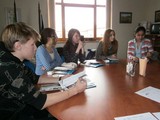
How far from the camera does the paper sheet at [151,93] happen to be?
1.13m

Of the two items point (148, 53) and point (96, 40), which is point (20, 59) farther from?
point (96, 40)

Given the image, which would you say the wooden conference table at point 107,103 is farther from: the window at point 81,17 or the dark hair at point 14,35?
the window at point 81,17

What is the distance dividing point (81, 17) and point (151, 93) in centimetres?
402

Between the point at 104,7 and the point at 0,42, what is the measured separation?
14.4ft

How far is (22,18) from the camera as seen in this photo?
14.0 feet

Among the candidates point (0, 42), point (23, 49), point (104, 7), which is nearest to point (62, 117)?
point (23, 49)

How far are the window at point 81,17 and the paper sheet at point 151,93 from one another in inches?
149

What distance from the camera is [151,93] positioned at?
3.97 feet

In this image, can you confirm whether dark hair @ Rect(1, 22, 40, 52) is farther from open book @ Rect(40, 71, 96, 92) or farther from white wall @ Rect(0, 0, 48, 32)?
white wall @ Rect(0, 0, 48, 32)

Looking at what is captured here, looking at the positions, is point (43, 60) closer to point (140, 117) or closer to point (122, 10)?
point (140, 117)

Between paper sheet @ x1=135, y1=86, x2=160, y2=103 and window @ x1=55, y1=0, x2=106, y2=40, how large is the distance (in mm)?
3784

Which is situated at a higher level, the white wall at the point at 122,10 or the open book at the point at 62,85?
the white wall at the point at 122,10

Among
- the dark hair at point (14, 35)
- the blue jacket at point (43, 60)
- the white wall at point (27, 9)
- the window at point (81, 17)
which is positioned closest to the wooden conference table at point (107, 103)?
the dark hair at point (14, 35)

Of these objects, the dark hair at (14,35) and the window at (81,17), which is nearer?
the dark hair at (14,35)
